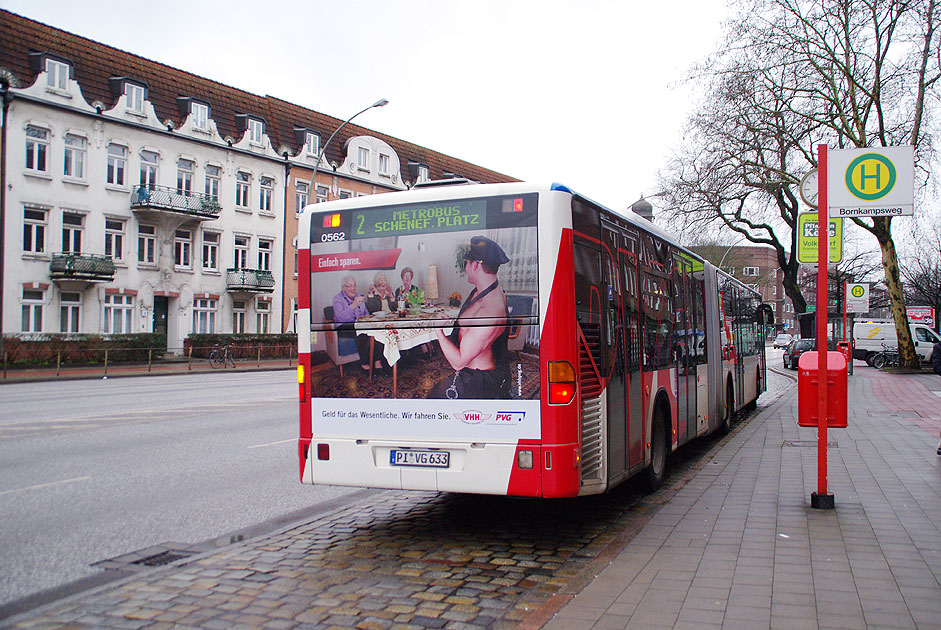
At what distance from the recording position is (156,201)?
36.7 m

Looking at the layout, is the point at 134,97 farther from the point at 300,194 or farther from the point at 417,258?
the point at 417,258

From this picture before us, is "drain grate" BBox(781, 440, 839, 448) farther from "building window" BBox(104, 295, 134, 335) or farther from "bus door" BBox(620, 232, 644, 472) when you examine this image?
"building window" BBox(104, 295, 134, 335)

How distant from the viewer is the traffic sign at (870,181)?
7406 mm

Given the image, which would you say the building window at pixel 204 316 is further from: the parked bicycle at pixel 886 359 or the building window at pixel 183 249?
the parked bicycle at pixel 886 359

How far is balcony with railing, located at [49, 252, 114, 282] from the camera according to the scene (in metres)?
33.0

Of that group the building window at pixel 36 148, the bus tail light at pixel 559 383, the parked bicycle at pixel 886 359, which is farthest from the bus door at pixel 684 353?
the building window at pixel 36 148

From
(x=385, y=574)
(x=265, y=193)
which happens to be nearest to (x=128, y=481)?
(x=385, y=574)

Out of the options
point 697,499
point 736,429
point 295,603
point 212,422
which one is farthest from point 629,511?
point 212,422

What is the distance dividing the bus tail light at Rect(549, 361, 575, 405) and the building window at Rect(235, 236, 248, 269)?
3869 centimetres

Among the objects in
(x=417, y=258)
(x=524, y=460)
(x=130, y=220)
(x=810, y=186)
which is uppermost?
(x=130, y=220)

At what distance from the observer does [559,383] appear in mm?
5840

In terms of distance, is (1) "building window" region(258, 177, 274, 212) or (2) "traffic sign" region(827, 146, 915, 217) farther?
(1) "building window" region(258, 177, 274, 212)

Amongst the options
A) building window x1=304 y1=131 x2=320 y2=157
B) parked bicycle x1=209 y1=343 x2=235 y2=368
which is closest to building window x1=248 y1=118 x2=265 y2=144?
building window x1=304 y1=131 x2=320 y2=157

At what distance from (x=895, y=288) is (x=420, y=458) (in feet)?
101
